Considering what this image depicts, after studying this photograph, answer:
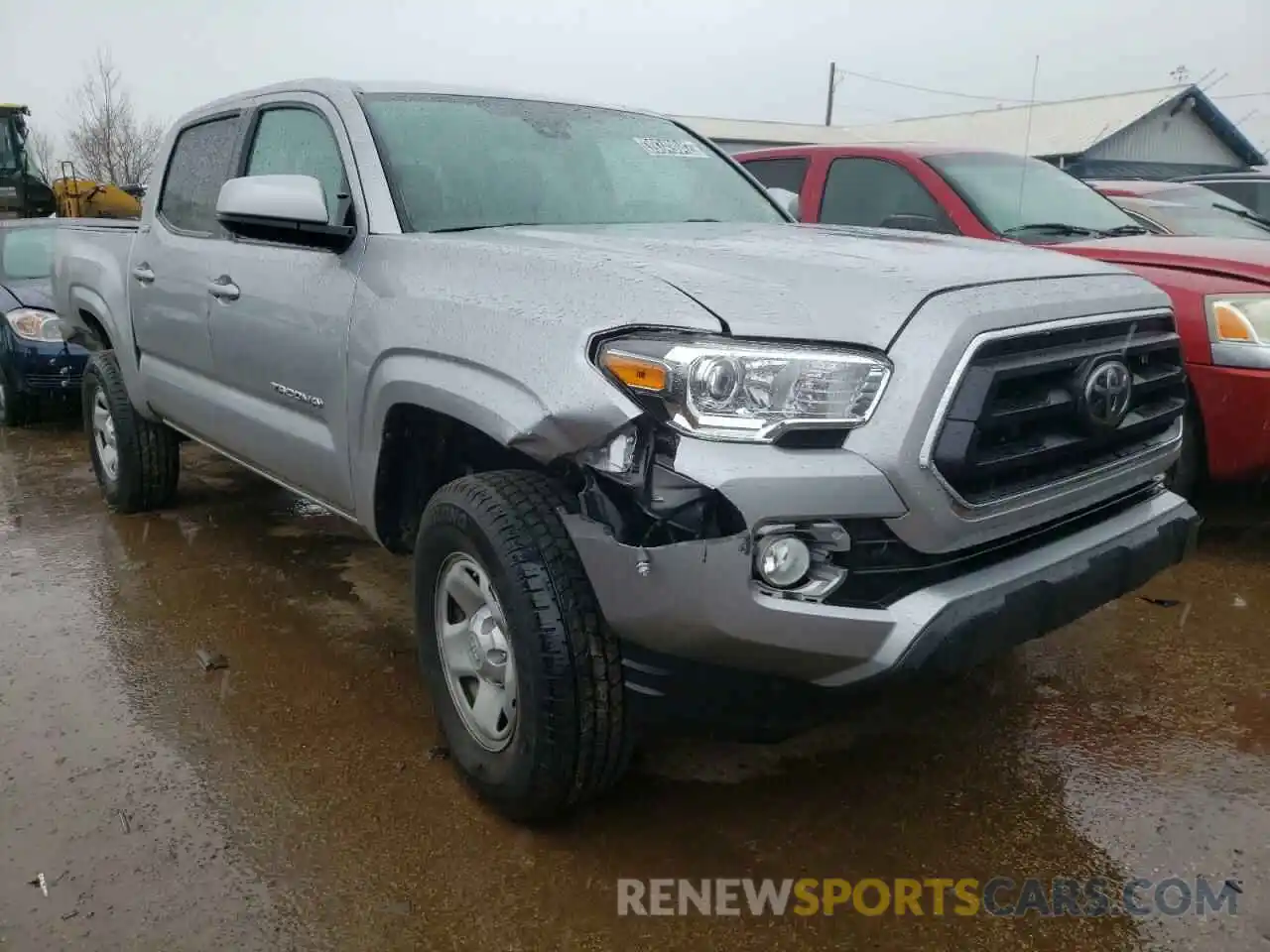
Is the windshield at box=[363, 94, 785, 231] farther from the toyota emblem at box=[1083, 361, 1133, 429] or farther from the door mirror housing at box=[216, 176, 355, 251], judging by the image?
the toyota emblem at box=[1083, 361, 1133, 429]

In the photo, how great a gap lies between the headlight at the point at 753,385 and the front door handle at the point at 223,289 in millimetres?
2053

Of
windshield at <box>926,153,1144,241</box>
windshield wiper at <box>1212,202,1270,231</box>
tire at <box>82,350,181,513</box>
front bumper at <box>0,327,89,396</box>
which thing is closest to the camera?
tire at <box>82,350,181,513</box>

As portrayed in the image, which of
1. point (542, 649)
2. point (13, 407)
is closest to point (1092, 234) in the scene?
point (542, 649)

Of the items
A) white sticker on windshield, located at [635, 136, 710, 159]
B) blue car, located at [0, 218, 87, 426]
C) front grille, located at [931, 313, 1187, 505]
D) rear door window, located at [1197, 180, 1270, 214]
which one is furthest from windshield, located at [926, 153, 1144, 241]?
blue car, located at [0, 218, 87, 426]

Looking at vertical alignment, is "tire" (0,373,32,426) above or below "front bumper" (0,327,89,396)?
below

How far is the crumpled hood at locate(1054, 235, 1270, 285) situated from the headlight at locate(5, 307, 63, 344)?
6.49 meters

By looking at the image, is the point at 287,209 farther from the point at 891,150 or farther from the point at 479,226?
the point at 891,150

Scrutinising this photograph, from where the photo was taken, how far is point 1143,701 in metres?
3.21

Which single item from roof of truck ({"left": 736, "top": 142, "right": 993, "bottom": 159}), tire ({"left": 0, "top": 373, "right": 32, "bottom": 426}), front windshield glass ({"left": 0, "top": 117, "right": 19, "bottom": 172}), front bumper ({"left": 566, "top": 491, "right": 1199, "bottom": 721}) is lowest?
tire ({"left": 0, "top": 373, "right": 32, "bottom": 426})

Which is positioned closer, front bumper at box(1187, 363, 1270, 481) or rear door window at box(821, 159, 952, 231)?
front bumper at box(1187, 363, 1270, 481)

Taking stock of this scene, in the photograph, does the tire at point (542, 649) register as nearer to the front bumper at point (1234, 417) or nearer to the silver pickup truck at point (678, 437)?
the silver pickup truck at point (678, 437)

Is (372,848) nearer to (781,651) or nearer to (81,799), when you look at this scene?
(81,799)

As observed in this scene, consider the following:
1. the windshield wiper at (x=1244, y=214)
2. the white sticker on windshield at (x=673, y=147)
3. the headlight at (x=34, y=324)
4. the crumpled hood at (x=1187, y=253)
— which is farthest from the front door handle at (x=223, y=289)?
the windshield wiper at (x=1244, y=214)

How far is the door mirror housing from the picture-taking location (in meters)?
2.92
